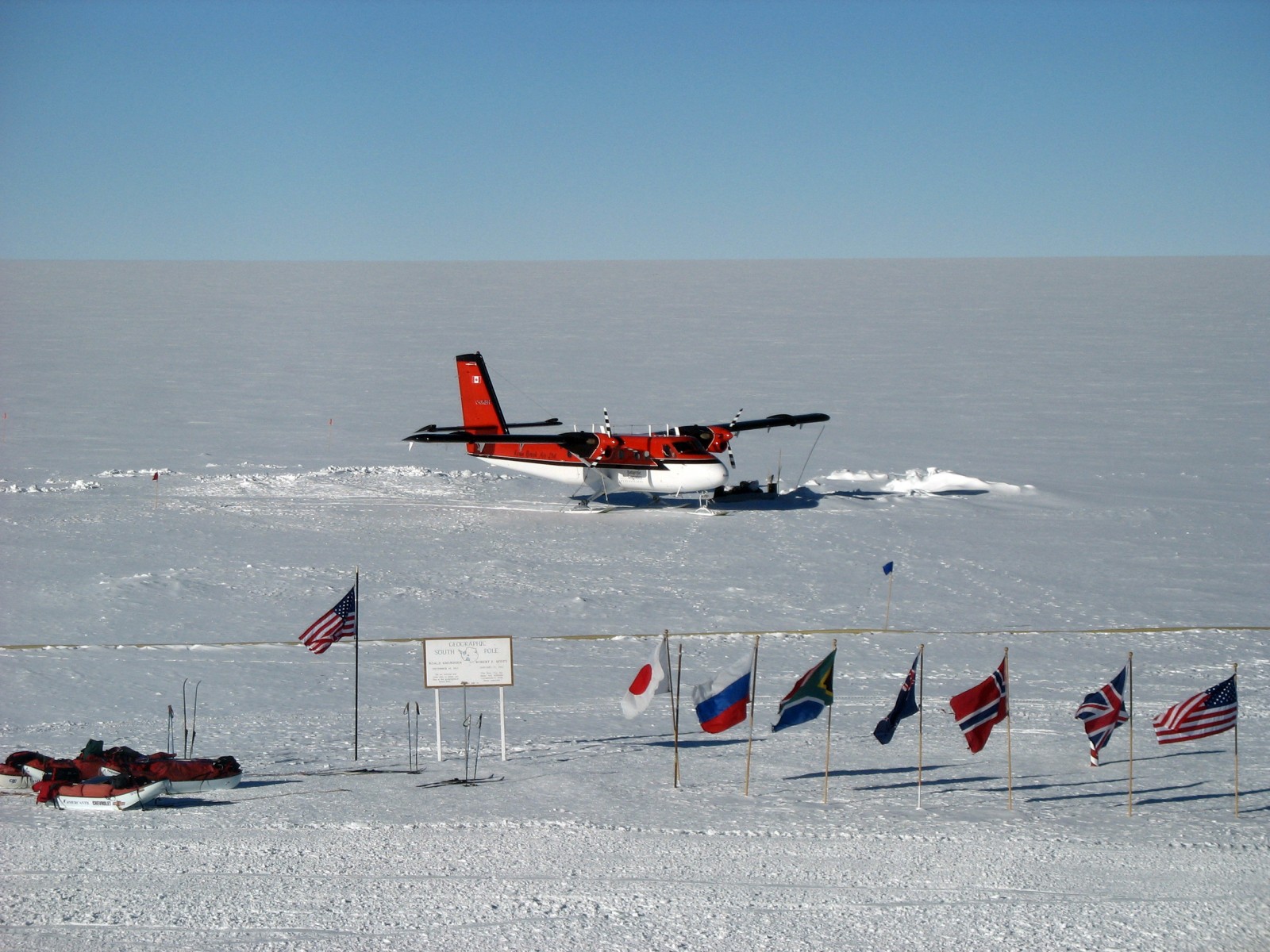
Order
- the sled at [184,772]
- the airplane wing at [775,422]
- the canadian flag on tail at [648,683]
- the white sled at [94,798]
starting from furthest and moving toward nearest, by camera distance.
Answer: the airplane wing at [775,422], the canadian flag on tail at [648,683], the sled at [184,772], the white sled at [94,798]

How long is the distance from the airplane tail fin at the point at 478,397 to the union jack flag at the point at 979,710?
2420 centimetres

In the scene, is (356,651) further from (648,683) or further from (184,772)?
(648,683)

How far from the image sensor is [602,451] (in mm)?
33312

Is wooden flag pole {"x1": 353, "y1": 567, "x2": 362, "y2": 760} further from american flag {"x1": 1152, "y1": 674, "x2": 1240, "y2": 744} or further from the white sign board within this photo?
american flag {"x1": 1152, "y1": 674, "x2": 1240, "y2": 744}

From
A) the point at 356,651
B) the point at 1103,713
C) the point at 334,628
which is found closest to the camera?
the point at 1103,713

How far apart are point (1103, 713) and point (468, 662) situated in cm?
738

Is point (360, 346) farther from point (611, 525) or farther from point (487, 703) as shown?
point (487, 703)

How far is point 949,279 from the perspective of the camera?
389 feet

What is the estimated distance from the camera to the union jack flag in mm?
12742

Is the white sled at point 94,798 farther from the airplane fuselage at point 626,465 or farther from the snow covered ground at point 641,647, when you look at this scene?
the airplane fuselage at point 626,465

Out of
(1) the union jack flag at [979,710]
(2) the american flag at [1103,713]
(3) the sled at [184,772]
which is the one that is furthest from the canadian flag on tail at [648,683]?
(2) the american flag at [1103,713]

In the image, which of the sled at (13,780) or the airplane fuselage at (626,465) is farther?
the airplane fuselage at (626,465)

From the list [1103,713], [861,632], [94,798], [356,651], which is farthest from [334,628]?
[861,632]

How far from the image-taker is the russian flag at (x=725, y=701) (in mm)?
13109
